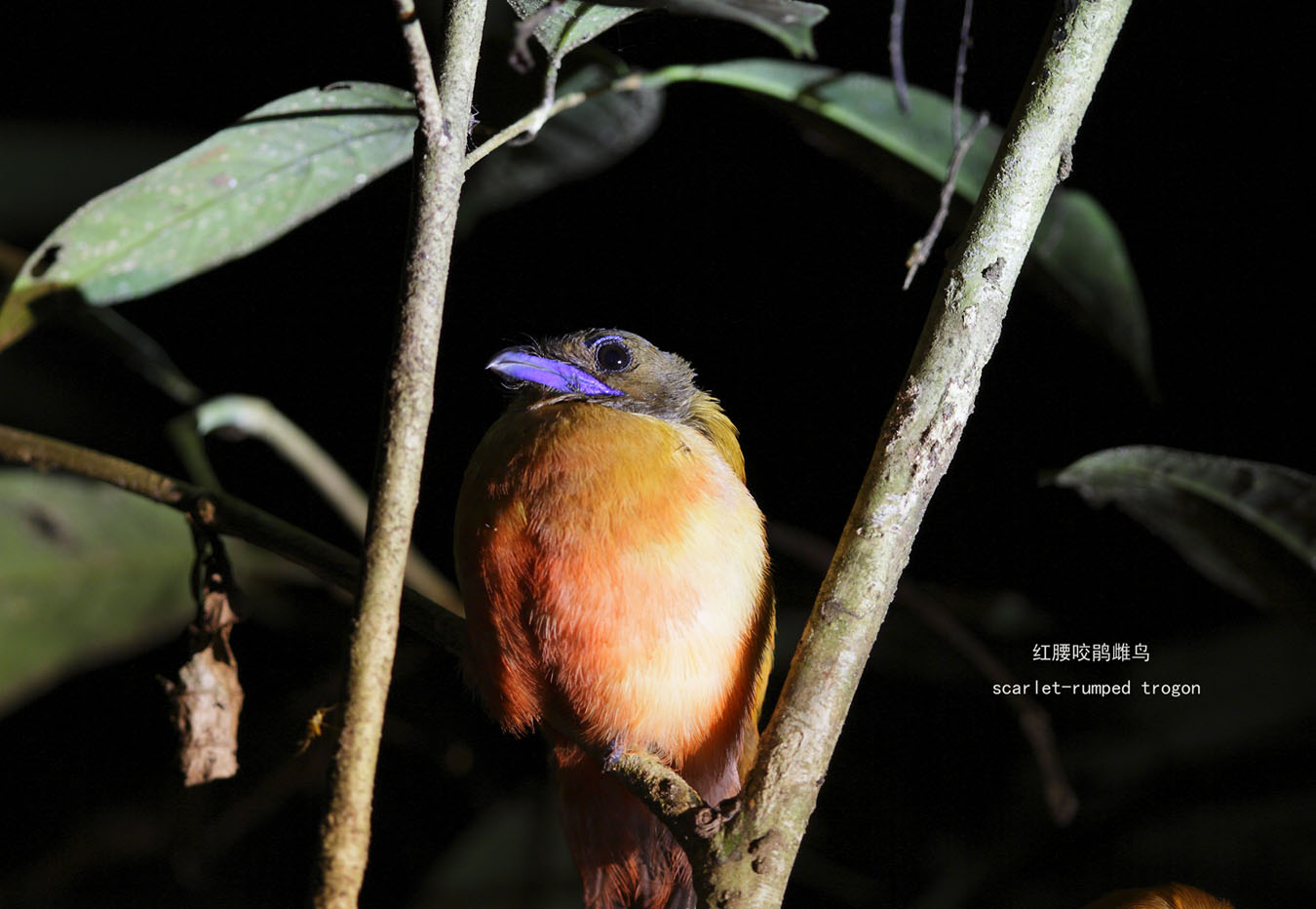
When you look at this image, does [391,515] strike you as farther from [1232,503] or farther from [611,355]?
[1232,503]

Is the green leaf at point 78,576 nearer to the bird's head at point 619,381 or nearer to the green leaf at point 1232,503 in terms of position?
the bird's head at point 619,381

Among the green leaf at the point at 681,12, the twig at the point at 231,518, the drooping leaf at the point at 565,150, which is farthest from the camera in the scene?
the drooping leaf at the point at 565,150

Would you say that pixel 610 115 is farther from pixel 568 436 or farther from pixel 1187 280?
pixel 1187 280

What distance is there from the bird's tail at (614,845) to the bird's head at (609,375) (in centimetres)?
32

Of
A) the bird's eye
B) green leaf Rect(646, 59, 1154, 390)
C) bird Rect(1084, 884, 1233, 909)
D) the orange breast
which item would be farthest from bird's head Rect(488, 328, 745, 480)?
bird Rect(1084, 884, 1233, 909)

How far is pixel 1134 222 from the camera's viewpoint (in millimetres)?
1419

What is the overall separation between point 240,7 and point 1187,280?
1.41 meters

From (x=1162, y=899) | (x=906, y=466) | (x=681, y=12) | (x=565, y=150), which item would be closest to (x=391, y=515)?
(x=906, y=466)

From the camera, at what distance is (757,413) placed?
151 cm

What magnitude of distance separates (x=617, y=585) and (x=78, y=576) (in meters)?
0.88

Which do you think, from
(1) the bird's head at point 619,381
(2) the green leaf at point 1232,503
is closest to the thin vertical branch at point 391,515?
(1) the bird's head at point 619,381

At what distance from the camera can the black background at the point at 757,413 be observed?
136 cm

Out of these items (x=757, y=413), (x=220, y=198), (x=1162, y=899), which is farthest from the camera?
(x=757, y=413)

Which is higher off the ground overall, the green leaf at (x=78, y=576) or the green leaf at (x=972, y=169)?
the green leaf at (x=972, y=169)
